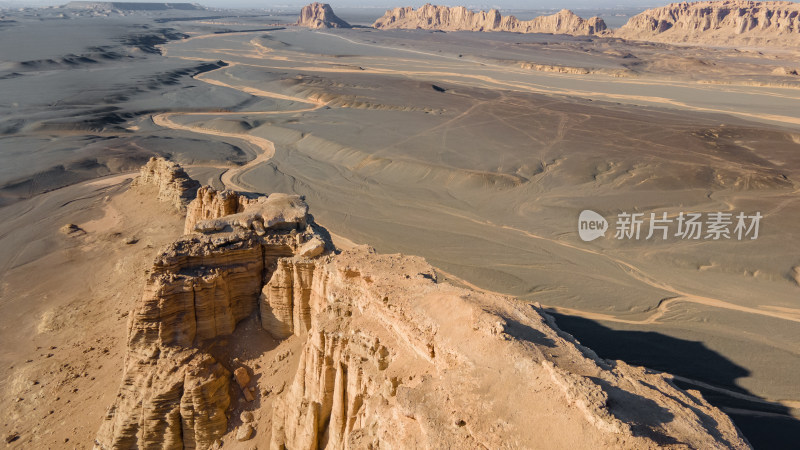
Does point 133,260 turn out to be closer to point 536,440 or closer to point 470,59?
point 536,440

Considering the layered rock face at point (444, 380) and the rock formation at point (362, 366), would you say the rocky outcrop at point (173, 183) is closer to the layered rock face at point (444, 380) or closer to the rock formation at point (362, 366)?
the rock formation at point (362, 366)

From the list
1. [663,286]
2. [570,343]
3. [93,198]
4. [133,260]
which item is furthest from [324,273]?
[93,198]

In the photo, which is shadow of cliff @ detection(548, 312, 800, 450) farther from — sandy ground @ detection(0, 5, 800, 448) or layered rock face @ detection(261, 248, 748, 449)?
layered rock face @ detection(261, 248, 748, 449)

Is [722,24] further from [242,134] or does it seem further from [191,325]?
[191,325]

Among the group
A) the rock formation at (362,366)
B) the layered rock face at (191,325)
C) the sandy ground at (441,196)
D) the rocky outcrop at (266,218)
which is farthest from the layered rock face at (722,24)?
the layered rock face at (191,325)

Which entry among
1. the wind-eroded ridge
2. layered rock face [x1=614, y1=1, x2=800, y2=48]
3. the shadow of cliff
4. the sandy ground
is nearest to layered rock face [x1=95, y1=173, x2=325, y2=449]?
the sandy ground

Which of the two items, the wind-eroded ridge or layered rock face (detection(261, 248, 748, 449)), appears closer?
layered rock face (detection(261, 248, 748, 449))
